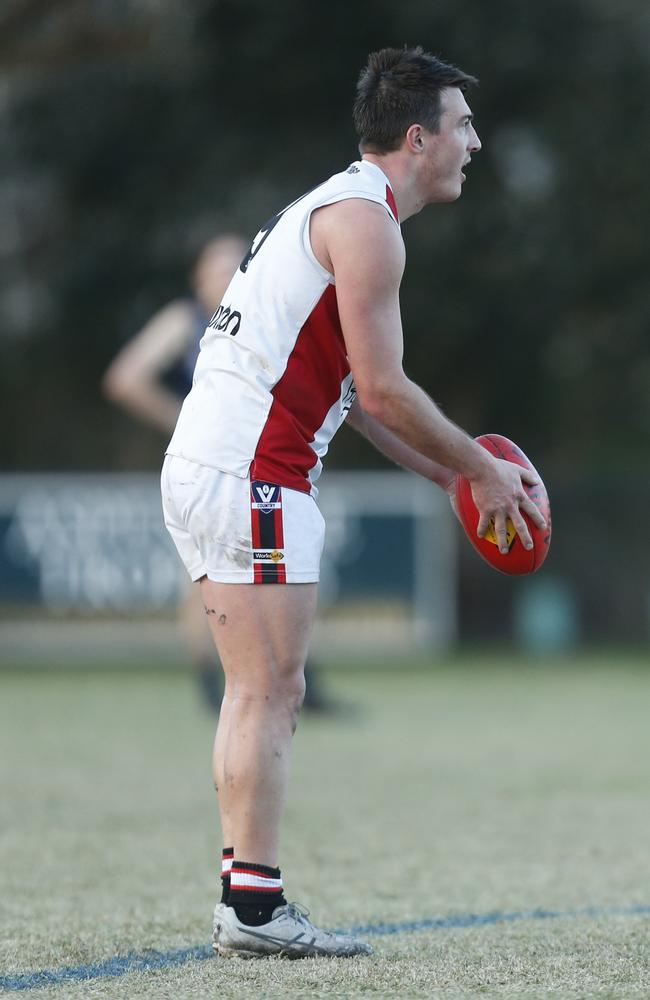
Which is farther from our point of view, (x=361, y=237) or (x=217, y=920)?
(x=217, y=920)

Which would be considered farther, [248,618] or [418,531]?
[418,531]

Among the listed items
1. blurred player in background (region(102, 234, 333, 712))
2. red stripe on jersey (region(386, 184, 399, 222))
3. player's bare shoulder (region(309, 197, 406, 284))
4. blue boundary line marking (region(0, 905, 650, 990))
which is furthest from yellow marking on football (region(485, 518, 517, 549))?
blurred player in background (region(102, 234, 333, 712))

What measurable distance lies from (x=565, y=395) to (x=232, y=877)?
1810 centimetres

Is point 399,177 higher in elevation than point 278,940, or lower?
higher

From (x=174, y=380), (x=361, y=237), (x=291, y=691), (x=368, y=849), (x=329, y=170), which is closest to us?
(x=361, y=237)

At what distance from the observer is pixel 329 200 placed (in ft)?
12.6

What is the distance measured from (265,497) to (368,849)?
2.26 m

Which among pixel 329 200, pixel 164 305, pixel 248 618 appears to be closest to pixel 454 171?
pixel 329 200

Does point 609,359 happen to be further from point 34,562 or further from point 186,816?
point 186,816

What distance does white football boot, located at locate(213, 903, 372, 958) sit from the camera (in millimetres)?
3838

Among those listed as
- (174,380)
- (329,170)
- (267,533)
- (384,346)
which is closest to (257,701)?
(267,533)

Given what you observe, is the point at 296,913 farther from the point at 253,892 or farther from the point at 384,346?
the point at 384,346

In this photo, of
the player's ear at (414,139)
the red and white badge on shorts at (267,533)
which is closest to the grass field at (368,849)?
the red and white badge on shorts at (267,533)

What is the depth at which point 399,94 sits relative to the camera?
3.96m
